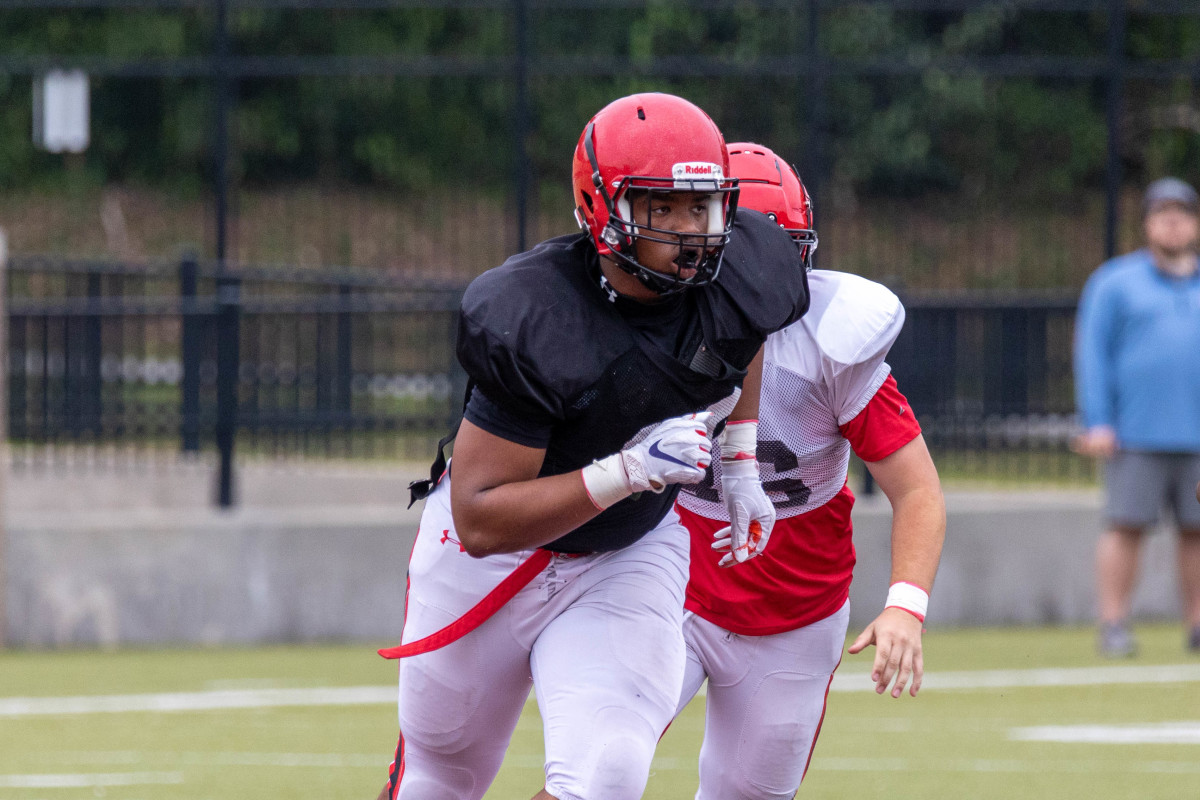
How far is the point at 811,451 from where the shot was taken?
14.1 feet

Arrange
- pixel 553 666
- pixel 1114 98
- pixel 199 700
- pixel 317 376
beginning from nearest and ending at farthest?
pixel 553 666 → pixel 199 700 → pixel 317 376 → pixel 1114 98

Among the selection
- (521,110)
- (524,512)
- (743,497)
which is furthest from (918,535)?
(521,110)

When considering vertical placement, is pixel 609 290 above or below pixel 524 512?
above

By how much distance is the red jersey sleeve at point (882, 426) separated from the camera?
159 inches

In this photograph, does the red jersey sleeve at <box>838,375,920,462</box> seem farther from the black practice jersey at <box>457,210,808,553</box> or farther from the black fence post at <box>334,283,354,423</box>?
the black fence post at <box>334,283,354,423</box>

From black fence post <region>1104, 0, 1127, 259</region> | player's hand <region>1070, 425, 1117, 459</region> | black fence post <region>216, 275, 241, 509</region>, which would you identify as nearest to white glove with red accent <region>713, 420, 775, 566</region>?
player's hand <region>1070, 425, 1117, 459</region>

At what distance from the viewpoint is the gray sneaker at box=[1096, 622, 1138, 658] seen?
29.1ft

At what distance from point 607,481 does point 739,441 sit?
56 cm

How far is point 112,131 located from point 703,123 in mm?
21285

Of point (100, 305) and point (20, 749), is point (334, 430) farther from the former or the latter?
point (20, 749)

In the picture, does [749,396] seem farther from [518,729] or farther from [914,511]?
[518,729]

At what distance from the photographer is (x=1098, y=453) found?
8.94 meters

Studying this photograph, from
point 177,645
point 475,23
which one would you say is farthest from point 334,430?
point 475,23

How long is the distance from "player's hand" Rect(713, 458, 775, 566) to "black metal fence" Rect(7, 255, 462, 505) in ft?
20.9
